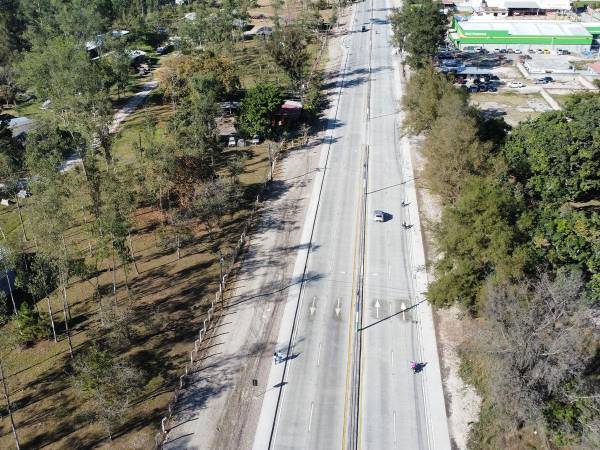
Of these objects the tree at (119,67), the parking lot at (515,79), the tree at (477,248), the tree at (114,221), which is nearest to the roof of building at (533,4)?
the parking lot at (515,79)

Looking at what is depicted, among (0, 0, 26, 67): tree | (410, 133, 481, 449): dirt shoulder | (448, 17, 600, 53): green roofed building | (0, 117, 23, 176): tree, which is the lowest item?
(410, 133, 481, 449): dirt shoulder

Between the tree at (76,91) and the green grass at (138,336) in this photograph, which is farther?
the tree at (76,91)

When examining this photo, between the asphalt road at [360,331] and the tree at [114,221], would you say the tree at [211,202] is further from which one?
the asphalt road at [360,331]

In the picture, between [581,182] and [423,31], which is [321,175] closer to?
[581,182]

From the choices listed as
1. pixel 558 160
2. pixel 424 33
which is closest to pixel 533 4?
pixel 424 33

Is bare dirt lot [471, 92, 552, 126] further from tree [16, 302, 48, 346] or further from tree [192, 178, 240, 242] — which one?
tree [16, 302, 48, 346]

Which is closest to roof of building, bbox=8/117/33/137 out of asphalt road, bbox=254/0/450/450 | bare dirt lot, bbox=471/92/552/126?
asphalt road, bbox=254/0/450/450
